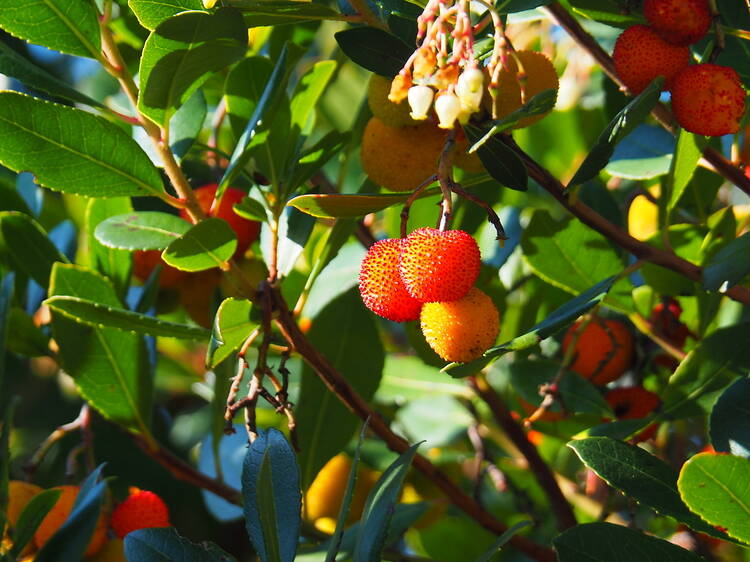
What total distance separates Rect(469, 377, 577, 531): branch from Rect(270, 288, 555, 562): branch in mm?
55

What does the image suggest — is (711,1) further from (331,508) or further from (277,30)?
(331,508)

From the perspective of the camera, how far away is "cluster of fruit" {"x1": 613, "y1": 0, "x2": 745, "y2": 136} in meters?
0.94

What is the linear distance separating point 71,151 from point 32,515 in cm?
41

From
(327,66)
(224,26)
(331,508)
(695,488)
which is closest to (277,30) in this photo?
(327,66)

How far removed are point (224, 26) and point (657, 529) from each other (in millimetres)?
1270

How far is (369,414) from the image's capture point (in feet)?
3.81

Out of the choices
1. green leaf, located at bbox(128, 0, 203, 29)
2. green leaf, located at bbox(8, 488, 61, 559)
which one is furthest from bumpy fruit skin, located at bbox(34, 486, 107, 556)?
green leaf, located at bbox(128, 0, 203, 29)

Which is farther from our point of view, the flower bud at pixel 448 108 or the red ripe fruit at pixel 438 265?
the red ripe fruit at pixel 438 265

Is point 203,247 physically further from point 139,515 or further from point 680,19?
point 680,19

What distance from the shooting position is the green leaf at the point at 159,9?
3.13 ft

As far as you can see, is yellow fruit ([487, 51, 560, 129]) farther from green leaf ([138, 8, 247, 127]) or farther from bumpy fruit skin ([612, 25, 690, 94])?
green leaf ([138, 8, 247, 127])

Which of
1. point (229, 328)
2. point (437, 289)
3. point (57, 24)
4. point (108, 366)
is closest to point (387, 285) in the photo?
point (437, 289)

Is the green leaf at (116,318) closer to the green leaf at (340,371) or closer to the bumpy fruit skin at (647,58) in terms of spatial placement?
the green leaf at (340,371)

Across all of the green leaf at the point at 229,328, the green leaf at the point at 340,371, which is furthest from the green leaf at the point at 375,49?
the green leaf at the point at 340,371
